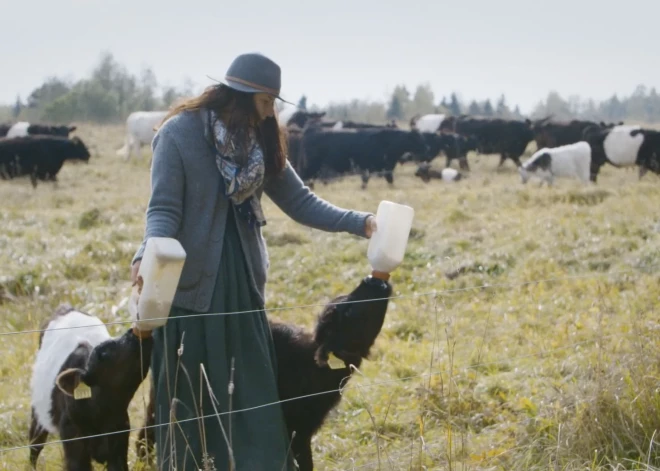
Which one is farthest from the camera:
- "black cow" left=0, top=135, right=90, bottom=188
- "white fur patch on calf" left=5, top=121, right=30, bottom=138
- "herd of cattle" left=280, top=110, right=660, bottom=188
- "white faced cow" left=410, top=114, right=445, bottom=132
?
"white faced cow" left=410, top=114, right=445, bottom=132

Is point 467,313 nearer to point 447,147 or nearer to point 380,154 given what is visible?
point 380,154

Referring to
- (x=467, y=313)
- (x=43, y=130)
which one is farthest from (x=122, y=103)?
(x=467, y=313)

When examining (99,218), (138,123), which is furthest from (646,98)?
(99,218)

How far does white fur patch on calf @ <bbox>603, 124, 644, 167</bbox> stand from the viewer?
18609 millimetres

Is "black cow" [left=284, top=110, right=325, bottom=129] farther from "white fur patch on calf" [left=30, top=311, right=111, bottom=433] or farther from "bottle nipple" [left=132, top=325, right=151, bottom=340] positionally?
"bottle nipple" [left=132, top=325, right=151, bottom=340]

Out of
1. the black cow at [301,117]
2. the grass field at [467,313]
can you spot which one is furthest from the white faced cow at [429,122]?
the grass field at [467,313]

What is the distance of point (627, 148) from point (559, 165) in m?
3.20

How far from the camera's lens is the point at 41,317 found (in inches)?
245

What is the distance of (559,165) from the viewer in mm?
16562

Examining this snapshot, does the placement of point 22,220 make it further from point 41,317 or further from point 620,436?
point 620,436

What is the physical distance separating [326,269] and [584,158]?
34.5 feet

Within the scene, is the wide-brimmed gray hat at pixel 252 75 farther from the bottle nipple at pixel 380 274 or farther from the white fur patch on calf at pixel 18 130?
the white fur patch on calf at pixel 18 130

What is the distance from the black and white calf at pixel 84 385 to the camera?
2.97 m

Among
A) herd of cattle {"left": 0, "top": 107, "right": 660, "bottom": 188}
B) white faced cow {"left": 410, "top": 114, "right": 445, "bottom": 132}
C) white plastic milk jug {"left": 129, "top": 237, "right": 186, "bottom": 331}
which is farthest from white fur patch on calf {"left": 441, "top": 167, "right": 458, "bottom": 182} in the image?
white plastic milk jug {"left": 129, "top": 237, "right": 186, "bottom": 331}
